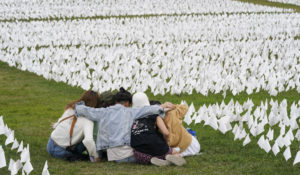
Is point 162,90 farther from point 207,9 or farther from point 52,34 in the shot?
point 207,9

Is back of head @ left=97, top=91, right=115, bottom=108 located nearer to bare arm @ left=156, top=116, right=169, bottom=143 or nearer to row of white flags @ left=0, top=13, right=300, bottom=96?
bare arm @ left=156, top=116, right=169, bottom=143

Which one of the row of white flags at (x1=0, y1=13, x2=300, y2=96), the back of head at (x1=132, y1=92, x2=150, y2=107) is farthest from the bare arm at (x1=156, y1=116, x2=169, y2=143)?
the row of white flags at (x1=0, y1=13, x2=300, y2=96)

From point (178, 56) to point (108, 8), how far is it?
708 inches

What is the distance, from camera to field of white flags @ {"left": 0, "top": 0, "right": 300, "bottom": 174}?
8.83m

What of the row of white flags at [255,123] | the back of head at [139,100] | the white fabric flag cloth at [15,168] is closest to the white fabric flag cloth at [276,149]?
the row of white flags at [255,123]

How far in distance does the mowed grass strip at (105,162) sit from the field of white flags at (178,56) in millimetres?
188

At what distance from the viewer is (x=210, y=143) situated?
309 inches

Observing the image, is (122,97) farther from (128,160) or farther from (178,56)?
(178,56)

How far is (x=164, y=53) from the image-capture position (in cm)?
1834

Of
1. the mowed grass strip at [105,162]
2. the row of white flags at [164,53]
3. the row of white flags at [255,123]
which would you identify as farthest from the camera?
the row of white flags at [164,53]

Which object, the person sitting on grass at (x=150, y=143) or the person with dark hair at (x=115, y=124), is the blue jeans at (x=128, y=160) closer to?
the person with dark hair at (x=115, y=124)

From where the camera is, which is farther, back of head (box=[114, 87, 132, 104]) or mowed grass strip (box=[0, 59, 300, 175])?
back of head (box=[114, 87, 132, 104])

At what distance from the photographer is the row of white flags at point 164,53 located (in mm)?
12672

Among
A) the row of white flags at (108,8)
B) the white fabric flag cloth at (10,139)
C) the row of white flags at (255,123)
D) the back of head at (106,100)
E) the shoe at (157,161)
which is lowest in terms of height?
the shoe at (157,161)
